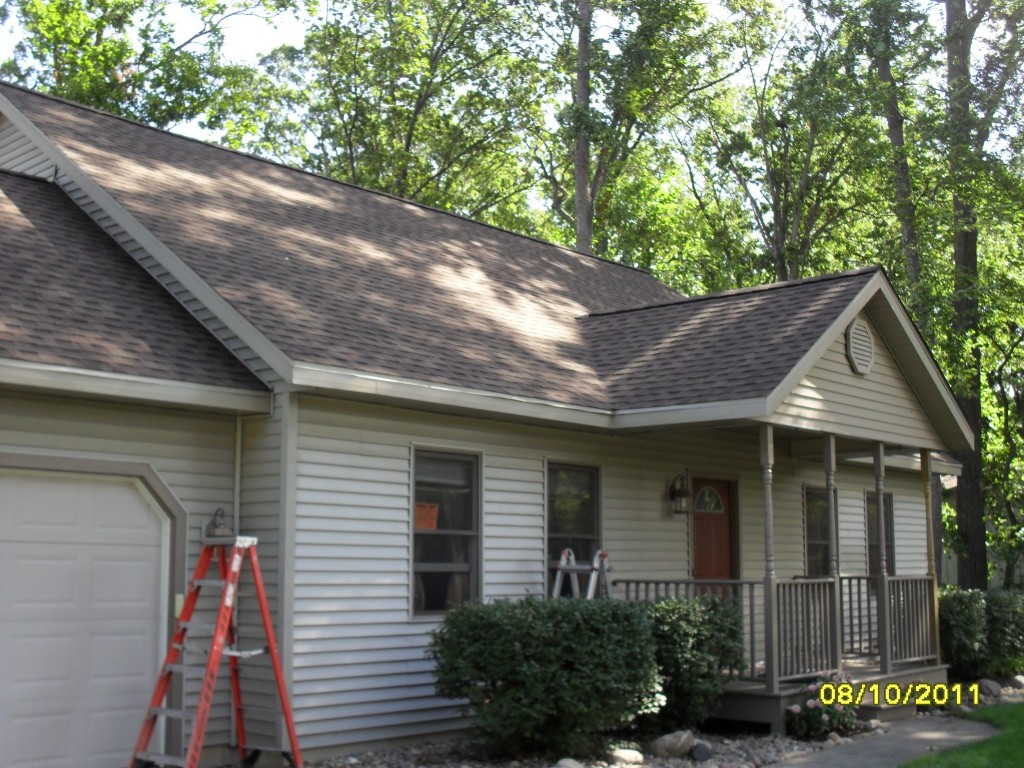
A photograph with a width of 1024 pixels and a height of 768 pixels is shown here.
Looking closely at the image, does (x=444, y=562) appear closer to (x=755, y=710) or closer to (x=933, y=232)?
(x=755, y=710)

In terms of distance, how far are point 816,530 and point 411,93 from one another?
57.8ft

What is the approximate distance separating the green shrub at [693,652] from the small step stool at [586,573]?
0.75 meters

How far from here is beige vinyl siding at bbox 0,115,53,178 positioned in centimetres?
1143

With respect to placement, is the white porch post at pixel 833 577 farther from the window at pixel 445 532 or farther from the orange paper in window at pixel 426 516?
the orange paper in window at pixel 426 516

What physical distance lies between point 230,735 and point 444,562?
2291 mm

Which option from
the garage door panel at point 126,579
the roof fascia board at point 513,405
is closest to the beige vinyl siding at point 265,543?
the roof fascia board at point 513,405

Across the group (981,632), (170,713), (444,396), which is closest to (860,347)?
(981,632)

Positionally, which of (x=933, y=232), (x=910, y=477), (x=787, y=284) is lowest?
(x=910, y=477)

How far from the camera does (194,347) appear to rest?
9.31 metres

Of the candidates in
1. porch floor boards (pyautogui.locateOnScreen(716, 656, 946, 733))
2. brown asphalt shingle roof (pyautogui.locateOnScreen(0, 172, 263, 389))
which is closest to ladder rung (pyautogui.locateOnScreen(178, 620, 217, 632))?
brown asphalt shingle roof (pyautogui.locateOnScreen(0, 172, 263, 389))

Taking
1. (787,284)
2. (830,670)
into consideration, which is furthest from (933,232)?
(830,670)

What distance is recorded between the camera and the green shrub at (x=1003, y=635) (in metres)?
14.5

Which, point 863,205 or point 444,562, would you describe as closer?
point 444,562

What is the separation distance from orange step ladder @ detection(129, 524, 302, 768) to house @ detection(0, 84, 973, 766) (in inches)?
9.6
